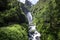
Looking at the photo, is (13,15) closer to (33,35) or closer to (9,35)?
(33,35)

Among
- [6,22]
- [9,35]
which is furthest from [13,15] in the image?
[9,35]

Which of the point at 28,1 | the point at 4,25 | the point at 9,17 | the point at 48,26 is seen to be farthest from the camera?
the point at 28,1

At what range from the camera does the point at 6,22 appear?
172 ft

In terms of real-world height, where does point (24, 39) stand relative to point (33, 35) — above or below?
below

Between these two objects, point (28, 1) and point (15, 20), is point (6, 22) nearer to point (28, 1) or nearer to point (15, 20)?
point (15, 20)

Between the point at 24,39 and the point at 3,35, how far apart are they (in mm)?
8804

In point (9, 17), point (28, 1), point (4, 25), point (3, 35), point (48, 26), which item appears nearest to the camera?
point (3, 35)

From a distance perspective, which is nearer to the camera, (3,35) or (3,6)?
(3,35)

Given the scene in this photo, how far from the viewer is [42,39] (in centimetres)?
5609

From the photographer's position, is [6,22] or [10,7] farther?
[10,7]

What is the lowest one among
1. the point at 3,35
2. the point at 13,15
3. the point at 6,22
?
the point at 3,35

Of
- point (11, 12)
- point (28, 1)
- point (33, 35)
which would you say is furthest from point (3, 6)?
point (28, 1)

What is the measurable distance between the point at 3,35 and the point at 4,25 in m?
10.5

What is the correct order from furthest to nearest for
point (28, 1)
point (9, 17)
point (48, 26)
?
1. point (28, 1)
2. point (48, 26)
3. point (9, 17)
